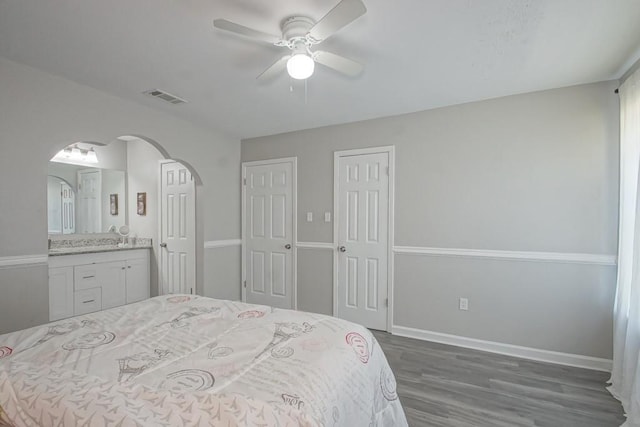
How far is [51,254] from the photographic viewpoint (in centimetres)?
318

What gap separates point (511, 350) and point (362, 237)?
1.84 m

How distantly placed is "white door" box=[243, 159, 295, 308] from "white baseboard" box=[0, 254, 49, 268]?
2308mm

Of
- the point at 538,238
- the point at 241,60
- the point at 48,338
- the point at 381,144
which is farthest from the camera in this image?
the point at 381,144

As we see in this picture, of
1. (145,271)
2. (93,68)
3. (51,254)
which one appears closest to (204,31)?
(93,68)

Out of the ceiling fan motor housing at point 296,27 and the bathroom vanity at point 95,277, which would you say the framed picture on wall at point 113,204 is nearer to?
the bathroom vanity at point 95,277

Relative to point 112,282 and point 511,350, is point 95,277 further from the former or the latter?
point 511,350

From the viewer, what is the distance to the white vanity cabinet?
130 inches

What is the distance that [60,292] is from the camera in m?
3.31

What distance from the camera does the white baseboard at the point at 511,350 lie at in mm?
2598

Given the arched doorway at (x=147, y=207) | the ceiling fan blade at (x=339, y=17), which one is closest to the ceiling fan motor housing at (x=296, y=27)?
the ceiling fan blade at (x=339, y=17)

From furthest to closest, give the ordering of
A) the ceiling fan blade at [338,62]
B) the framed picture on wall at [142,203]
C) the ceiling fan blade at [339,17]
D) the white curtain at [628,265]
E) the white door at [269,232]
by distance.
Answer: the framed picture on wall at [142,203], the white door at [269,232], the white curtain at [628,265], the ceiling fan blade at [338,62], the ceiling fan blade at [339,17]

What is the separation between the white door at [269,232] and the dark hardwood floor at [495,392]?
1.78 metres

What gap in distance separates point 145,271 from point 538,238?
194 inches

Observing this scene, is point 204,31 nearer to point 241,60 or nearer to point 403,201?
point 241,60
